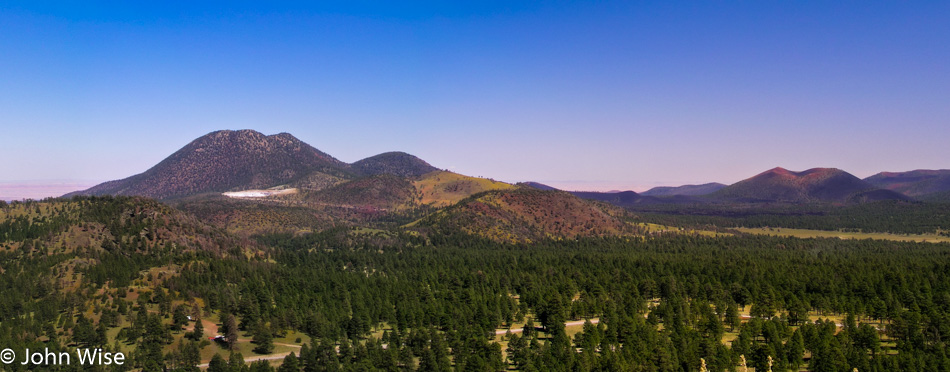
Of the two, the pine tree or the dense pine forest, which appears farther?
the dense pine forest

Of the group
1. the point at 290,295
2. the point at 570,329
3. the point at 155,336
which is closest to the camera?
the point at 155,336

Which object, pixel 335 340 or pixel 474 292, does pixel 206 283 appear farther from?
pixel 474 292

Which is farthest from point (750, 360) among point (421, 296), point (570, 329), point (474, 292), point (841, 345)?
point (421, 296)

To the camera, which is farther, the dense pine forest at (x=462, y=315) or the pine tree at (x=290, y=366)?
the dense pine forest at (x=462, y=315)

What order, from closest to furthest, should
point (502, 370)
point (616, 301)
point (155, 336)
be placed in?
point (502, 370) < point (155, 336) < point (616, 301)

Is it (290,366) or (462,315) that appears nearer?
(290,366)

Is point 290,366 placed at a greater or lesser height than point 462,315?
lesser

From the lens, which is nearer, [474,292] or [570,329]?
[570,329]
